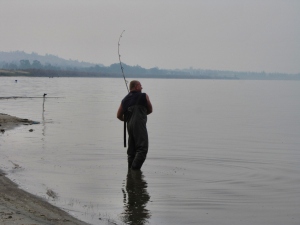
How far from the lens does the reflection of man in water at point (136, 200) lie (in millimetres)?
8155

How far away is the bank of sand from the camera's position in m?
6.50

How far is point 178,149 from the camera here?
18281 millimetres

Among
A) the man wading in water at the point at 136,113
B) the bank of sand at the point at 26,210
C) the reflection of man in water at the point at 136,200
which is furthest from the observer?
the man wading in water at the point at 136,113

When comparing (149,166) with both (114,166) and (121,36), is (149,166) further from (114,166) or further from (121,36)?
(121,36)

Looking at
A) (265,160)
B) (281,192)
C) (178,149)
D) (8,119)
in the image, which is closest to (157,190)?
(281,192)

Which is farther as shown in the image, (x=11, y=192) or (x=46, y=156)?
(x=46, y=156)

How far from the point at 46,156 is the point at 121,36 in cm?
392

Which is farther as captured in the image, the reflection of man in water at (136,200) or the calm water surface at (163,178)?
the calm water surface at (163,178)

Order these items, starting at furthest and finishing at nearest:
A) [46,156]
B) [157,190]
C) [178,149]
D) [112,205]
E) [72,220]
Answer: [178,149], [46,156], [157,190], [112,205], [72,220]

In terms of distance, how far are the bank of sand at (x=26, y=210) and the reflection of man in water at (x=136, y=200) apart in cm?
94

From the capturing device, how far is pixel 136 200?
9500 mm

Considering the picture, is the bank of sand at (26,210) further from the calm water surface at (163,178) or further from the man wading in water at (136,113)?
the man wading in water at (136,113)

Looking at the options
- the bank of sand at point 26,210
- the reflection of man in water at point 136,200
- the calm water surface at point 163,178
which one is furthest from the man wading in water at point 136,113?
the bank of sand at point 26,210

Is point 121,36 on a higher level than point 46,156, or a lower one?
higher
